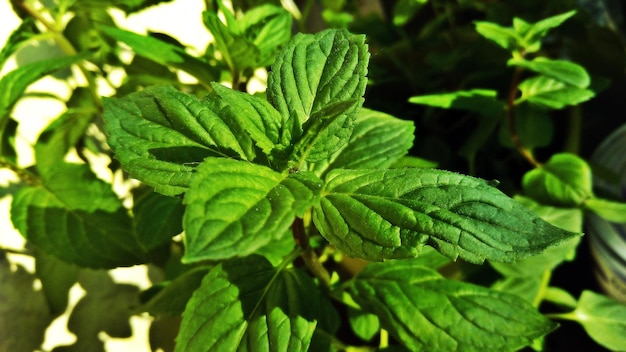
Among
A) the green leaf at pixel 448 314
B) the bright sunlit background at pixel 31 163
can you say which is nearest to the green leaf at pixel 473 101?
the green leaf at pixel 448 314

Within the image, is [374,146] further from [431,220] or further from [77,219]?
[77,219]

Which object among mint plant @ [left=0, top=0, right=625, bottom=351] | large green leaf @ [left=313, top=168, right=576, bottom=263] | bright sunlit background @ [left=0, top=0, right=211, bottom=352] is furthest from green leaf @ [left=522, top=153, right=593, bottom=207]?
bright sunlit background @ [left=0, top=0, right=211, bottom=352]

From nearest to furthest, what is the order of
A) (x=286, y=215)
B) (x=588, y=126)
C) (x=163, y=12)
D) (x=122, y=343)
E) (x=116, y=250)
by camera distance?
(x=286, y=215) → (x=116, y=250) → (x=122, y=343) → (x=163, y=12) → (x=588, y=126)

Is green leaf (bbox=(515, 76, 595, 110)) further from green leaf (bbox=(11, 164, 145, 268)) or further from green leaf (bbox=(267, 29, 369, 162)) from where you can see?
green leaf (bbox=(11, 164, 145, 268))

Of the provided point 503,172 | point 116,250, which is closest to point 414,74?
point 503,172

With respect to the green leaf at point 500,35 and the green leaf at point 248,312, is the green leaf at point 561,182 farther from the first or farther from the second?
the green leaf at point 248,312

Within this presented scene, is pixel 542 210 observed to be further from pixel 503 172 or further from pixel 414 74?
pixel 414 74
